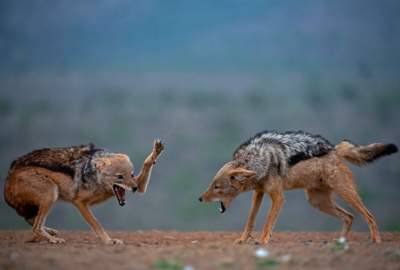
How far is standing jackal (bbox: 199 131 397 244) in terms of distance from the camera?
28.3 ft

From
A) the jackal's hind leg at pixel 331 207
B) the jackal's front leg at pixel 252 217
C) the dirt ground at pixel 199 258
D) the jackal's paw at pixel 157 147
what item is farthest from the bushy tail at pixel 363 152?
the jackal's paw at pixel 157 147

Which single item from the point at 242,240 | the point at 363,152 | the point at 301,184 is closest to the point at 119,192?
the point at 242,240

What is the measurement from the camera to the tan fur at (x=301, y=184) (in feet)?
28.2

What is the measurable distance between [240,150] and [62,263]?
3585mm

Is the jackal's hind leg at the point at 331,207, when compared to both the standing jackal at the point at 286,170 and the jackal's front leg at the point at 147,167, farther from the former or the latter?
the jackal's front leg at the point at 147,167

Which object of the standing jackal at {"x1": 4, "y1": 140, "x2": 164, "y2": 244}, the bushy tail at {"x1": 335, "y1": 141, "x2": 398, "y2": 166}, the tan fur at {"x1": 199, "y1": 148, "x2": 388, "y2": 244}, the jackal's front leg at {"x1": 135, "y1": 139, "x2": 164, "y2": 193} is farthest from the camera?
the jackal's front leg at {"x1": 135, "y1": 139, "x2": 164, "y2": 193}

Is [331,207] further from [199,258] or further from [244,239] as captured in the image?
[199,258]

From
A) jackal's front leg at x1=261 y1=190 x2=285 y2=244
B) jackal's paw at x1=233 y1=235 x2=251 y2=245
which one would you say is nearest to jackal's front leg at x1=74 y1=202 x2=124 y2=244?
jackal's paw at x1=233 y1=235 x2=251 y2=245

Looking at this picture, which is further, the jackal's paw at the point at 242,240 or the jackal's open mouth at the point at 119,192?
the jackal's open mouth at the point at 119,192

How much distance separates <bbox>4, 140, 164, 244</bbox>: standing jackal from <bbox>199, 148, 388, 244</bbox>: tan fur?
3.49ft

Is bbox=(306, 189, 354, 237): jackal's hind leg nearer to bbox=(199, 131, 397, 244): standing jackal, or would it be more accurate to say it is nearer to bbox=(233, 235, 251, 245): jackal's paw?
bbox=(199, 131, 397, 244): standing jackal

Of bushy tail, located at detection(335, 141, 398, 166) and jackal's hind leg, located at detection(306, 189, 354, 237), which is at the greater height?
bushy tail, located at detection(335, 141, 398, 166)

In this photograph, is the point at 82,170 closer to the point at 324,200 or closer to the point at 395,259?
the point at 324,200

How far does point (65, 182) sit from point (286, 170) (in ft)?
9.55
